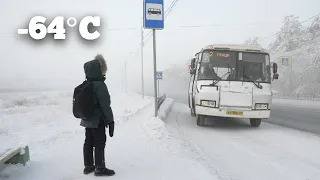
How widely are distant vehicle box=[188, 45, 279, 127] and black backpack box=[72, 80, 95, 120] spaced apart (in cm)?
533

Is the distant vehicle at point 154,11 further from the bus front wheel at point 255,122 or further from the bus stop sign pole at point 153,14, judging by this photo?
the bus front wheel at point 255,122

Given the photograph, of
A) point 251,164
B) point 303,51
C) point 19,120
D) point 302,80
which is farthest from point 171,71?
point 251,164

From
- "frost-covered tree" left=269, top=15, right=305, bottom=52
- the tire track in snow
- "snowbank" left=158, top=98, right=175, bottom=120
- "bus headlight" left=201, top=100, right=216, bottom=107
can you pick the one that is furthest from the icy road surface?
"frost-covered tree" left=269, top=15, right=305, bottom=52

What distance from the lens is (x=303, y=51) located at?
49031mm

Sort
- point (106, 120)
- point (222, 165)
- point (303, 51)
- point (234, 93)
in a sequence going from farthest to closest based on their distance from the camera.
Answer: point (303, 51)
point (234, 93)
point (222, 165)
point (106, 120)

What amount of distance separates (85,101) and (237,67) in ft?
21.0

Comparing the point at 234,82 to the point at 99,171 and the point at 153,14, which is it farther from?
the point at 99,171

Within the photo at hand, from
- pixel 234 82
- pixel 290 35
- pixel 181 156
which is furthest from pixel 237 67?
pixel 290 35

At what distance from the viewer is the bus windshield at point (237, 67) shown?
841cm

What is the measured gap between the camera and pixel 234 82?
8250 mm

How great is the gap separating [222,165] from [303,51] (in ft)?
174

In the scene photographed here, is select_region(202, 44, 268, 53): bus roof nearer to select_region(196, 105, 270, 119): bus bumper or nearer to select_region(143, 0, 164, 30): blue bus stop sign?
select_region(143, 0, 164, 30): blue bus stop sign

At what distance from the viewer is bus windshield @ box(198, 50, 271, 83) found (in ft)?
27.6

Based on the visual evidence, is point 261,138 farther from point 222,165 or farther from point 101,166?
point 101,166
